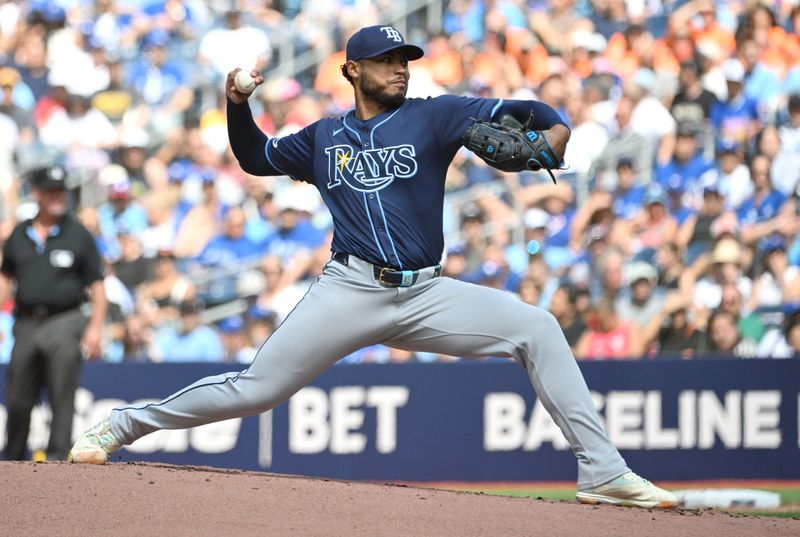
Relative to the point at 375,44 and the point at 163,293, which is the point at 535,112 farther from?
the point at 163,293

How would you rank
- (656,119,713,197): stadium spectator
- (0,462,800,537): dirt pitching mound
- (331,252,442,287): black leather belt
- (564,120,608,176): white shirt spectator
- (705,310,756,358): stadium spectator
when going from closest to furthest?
1. (0,462,800,537): dirt pitching mound
2. (331,252,442,287): black leather belt
3. (705,310,756,358): stadium spectator
4. (656,119,713,197): stadium spectator
5. (564,120,608,176): white shirt spectator

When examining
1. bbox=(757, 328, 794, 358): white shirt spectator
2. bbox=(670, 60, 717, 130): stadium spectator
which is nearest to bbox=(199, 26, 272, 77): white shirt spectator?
bbox=(670, 60, 717, 130): stadium spectator

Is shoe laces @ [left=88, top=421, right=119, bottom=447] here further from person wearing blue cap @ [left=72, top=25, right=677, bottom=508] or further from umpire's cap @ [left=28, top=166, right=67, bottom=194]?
umpire's cap @ [left=28, top=166, right=67, bottom=194]

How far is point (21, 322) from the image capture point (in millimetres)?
7828

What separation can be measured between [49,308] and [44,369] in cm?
39

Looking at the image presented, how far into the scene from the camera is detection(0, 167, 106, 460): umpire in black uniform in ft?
25.3

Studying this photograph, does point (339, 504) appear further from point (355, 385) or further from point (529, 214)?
point (529, 214)

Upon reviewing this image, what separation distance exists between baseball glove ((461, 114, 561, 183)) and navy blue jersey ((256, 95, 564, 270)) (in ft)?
0.58

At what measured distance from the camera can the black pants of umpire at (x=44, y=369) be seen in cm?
770

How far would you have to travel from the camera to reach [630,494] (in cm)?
523

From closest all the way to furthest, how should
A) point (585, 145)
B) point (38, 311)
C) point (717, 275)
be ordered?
point (38, 311)
point (717, 275)
point (585, 145)

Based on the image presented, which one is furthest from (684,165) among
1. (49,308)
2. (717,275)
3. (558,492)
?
(49,308)

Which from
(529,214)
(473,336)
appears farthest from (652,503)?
(529,214)

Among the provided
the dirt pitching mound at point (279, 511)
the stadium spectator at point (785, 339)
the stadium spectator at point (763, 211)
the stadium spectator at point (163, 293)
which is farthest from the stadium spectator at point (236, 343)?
the dirt pitching mound at point (279, 511)
